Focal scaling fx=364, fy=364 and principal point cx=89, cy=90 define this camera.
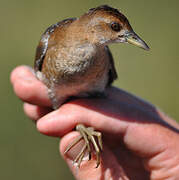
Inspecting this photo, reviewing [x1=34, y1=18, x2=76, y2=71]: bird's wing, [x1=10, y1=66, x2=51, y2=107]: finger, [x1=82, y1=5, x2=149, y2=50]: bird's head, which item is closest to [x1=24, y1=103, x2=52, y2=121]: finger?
[x1=10, y1=66, x2=51, y2=107]: finger

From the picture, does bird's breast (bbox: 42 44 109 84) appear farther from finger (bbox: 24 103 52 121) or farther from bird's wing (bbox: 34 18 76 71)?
finger (bbox: 24 103 52 121)

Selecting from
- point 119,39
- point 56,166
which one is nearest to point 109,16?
point 119,39

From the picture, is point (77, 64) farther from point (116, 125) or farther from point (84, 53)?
point (116, 125)

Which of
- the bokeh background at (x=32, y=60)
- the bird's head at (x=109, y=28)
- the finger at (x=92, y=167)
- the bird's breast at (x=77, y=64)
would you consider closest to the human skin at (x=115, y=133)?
the finger at (x=92, y=167)

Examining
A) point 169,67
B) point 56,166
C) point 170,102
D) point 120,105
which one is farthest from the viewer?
point 169,67

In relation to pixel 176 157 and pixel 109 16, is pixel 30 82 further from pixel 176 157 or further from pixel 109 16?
pixel 176 157

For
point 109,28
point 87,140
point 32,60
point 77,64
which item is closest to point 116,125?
point 87,140

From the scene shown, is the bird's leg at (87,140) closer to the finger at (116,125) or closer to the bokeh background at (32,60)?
the finger at (116,125)
